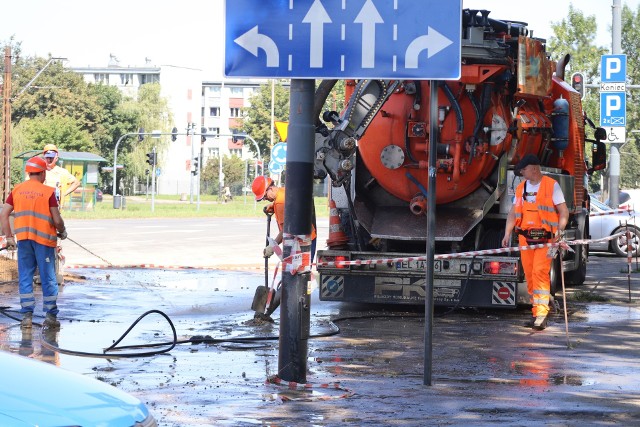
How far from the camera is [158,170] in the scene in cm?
8762

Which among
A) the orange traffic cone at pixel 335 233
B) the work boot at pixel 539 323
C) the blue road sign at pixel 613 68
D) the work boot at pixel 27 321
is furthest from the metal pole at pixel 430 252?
the blue road sign at pixel 613 68

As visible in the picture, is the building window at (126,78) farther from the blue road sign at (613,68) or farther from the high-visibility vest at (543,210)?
the high-visibility vest at (543,210)

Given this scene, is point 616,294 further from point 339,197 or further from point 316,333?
point 316,333

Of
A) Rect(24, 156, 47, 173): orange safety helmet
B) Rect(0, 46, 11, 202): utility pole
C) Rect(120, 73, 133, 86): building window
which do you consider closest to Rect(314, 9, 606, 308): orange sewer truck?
Rect(24, 156, 47, 173): orange safety helmet

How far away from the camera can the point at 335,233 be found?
47.3 feet

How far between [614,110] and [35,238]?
1541 cm

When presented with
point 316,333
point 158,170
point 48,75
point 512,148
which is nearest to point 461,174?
point 512,148

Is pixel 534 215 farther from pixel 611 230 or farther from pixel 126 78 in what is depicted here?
pixel 126 78

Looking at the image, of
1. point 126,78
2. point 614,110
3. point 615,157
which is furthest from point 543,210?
point 126,78

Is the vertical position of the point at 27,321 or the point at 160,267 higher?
the point at 27,321

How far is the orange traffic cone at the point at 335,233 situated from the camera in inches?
569

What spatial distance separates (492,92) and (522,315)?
2.81 m

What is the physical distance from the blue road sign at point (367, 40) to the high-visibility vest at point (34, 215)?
14.1 ft

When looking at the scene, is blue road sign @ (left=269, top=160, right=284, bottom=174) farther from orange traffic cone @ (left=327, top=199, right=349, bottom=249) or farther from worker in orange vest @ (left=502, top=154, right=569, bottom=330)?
worker in orange vest @ (left=502, top=154, right=569, bottom=330)
